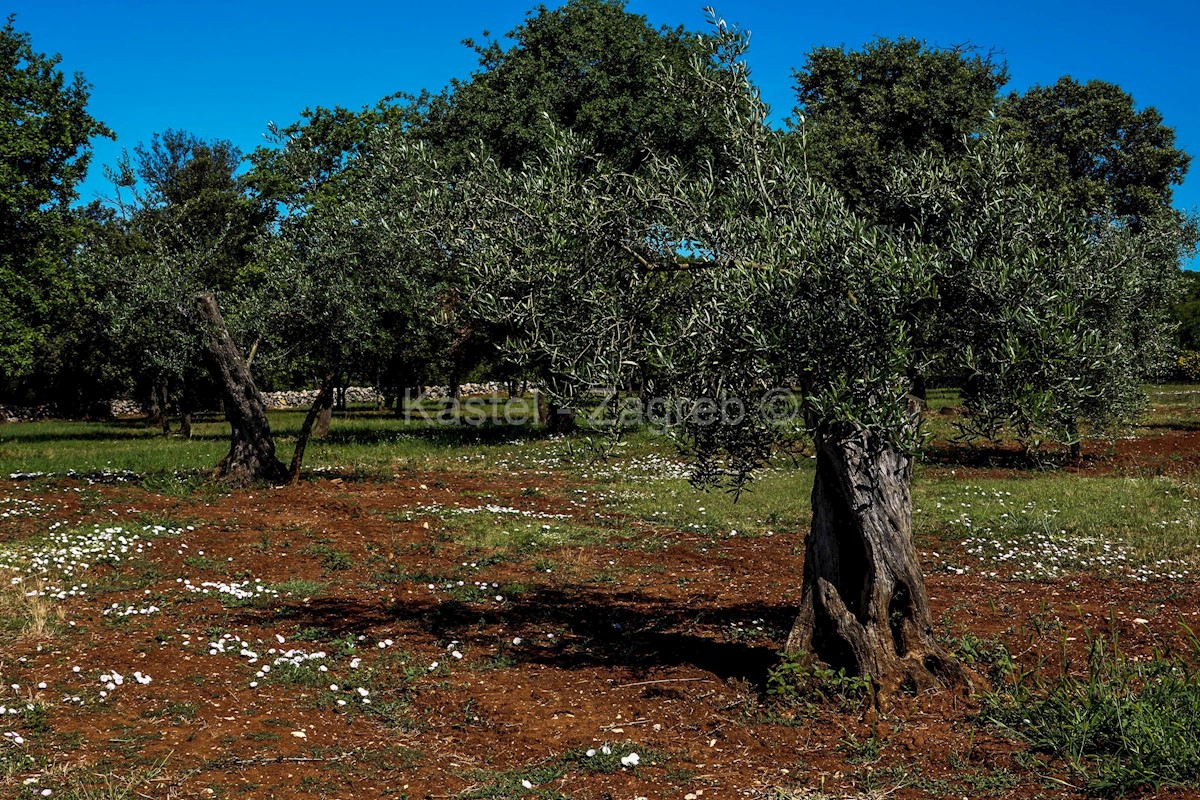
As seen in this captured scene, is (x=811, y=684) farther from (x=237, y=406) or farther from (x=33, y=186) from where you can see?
(x=33, y=186)

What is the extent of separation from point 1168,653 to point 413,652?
970 centimetres

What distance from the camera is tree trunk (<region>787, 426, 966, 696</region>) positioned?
10875 mm

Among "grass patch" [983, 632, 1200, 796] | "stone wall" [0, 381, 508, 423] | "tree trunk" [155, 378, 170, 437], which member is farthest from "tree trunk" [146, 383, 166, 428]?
"grass patch" [983, 632, 1200, 796]

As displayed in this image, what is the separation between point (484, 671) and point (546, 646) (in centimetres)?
125

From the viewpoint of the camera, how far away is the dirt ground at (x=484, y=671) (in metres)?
9.50

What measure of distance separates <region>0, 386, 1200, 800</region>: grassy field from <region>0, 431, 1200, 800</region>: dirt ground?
0.15 feet

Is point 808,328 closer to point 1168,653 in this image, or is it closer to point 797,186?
point 797,186

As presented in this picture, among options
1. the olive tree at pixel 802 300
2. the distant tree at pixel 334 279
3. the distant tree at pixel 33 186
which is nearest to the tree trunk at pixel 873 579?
the olive tree at pixel 802 300

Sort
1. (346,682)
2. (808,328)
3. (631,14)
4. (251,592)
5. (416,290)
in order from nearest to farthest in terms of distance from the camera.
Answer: (808,328), (346,682), (251,592), (416,290), (631,14)

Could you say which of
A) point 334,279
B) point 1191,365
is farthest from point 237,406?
point 1191,365

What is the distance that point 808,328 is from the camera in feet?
30.7

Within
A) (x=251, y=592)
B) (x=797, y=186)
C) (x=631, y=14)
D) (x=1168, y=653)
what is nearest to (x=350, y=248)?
(x=251, y=592)

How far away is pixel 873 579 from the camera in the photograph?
11.0 metres

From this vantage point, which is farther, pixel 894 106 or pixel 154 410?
pixel 154 410
